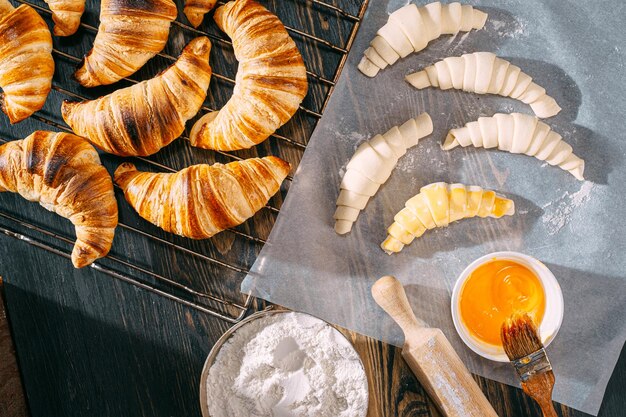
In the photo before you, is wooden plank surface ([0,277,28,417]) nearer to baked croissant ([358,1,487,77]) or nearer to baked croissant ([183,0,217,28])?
baked croissant ([183,0,217,28])

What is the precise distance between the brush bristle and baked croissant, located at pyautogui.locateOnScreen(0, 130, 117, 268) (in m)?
1.04

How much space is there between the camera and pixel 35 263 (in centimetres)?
182

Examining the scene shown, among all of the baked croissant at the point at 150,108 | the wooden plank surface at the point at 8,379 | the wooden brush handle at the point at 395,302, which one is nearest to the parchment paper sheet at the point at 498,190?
the wooden brush handle at the point at 395,302

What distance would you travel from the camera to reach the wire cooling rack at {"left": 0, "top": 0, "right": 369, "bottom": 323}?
1.79 metres

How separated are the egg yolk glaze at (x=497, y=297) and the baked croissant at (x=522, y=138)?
0.29 metres

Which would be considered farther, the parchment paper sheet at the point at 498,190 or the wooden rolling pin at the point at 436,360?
the parchment paper sheet at the point at 498,190

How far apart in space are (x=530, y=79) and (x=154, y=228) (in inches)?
42.3

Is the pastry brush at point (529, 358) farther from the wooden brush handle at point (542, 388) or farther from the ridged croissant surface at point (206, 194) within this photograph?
the ridged croissant surface at point (206, 194)

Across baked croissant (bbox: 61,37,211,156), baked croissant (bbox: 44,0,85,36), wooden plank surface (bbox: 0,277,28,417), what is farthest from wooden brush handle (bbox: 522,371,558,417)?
baked croissant (bbox: 44,0,85,36)

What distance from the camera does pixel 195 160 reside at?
1806mm

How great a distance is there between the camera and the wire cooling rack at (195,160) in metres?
1.79

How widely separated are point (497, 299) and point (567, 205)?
0.32 m

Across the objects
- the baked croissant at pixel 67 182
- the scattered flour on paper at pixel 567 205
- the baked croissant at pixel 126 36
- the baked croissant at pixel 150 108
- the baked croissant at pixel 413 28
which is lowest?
the baked croissant at pixel 67 182

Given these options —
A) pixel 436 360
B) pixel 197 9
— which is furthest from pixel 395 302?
pixel 197 9
